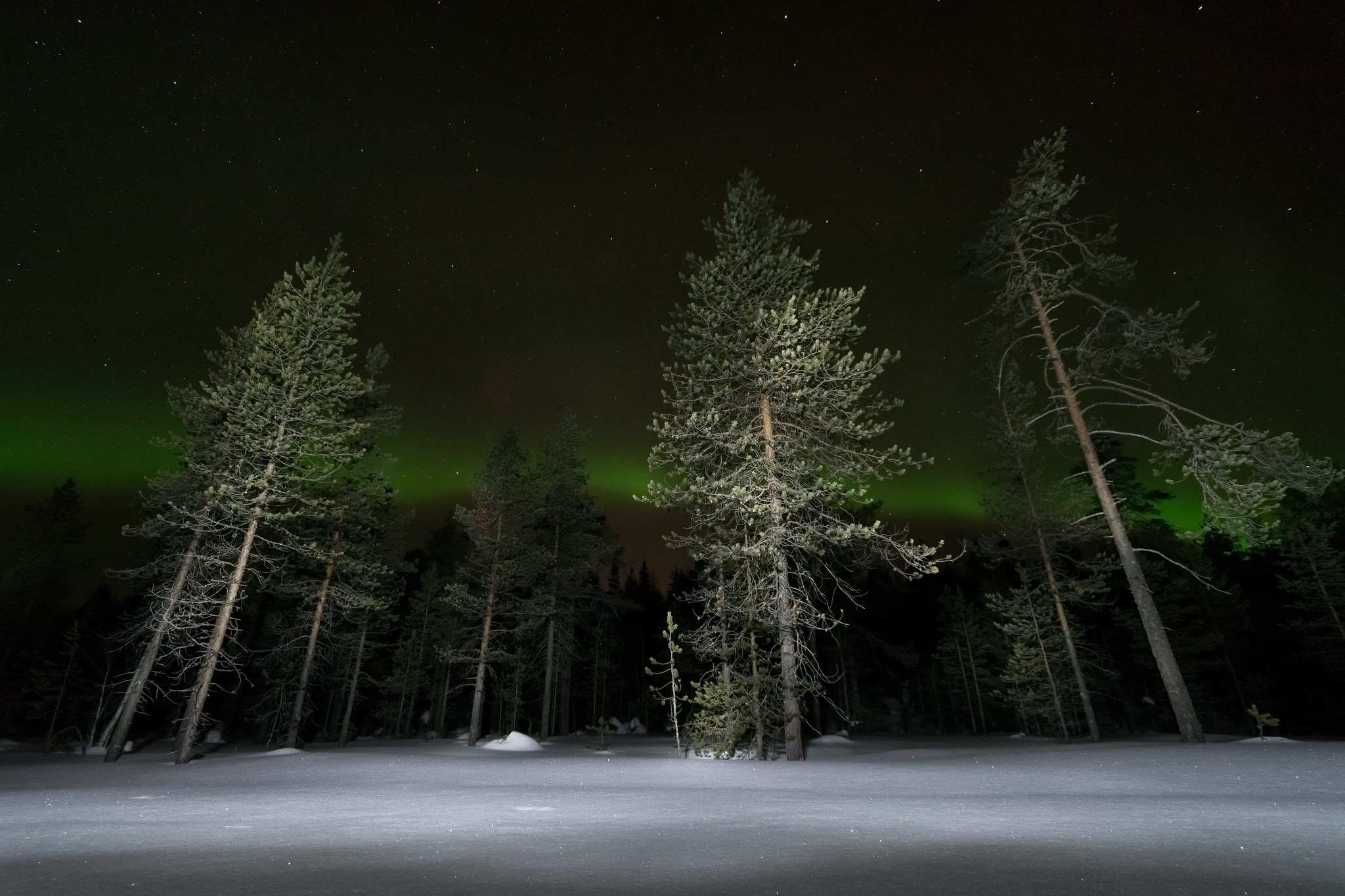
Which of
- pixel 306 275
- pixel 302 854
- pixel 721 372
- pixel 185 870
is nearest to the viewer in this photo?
pixel 185 870

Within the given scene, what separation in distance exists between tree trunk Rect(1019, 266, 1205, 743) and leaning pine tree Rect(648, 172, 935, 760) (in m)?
5.89

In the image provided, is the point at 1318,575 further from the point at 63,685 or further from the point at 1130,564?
the point at 63,685

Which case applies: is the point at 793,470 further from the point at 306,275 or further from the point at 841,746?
the point at 306,275

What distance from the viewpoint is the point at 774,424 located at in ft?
50.1

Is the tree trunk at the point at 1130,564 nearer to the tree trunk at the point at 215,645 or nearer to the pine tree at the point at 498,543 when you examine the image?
the pine tree at the point at 498,543

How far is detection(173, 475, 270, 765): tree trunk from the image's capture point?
15156 millimetres

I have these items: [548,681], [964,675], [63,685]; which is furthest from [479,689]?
[964,675]

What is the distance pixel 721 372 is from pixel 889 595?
3329 centimetres

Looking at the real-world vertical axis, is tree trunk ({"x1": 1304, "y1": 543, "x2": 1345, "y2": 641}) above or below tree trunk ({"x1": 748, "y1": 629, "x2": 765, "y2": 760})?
above

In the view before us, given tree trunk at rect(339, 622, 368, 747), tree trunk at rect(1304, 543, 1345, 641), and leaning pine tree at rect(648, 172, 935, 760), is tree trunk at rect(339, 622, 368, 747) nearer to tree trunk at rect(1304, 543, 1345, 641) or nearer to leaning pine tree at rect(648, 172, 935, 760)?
leaning pine tree at rect(648, 172, 935, 760)

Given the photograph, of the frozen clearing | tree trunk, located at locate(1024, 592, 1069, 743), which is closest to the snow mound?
the frozen clearing

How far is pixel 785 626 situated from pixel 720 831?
8013 millimetres

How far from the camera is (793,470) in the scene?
45.2 ft

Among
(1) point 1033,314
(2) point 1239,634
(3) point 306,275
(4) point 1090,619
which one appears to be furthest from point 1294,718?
(3) point 306,275
